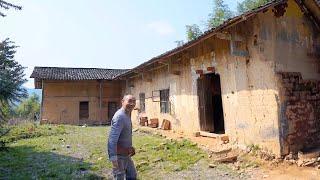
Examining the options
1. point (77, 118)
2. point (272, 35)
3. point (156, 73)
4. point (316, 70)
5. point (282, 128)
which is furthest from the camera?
point (77, 118)

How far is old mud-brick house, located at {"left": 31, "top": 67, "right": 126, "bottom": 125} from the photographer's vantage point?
21.9 meters

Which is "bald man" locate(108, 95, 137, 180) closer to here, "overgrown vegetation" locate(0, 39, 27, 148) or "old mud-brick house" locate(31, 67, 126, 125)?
"overgrown vegetation" locate(0, 39, 27, 148)

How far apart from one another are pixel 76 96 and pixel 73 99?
326 millimetres

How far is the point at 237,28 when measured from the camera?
893 centimetres

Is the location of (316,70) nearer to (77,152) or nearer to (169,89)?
(169,89)

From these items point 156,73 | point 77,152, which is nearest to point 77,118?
point 156,73

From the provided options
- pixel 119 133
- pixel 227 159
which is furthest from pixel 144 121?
pixel 119 133

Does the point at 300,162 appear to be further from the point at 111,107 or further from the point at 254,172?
the point at 111,107

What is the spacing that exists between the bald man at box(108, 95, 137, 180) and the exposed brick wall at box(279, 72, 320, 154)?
446 centimetres

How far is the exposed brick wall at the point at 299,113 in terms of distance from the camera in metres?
7.80

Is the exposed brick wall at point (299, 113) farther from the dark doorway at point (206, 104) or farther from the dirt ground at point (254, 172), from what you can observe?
the dark doorway at point (206, 104)

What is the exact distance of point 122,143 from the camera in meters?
4.69

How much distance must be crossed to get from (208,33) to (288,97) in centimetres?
263

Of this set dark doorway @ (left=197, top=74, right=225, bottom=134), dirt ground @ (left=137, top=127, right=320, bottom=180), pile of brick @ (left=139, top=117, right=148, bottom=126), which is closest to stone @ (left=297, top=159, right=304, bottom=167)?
dirt ground @ (left=137, top=127, right=320, bottom=180)
